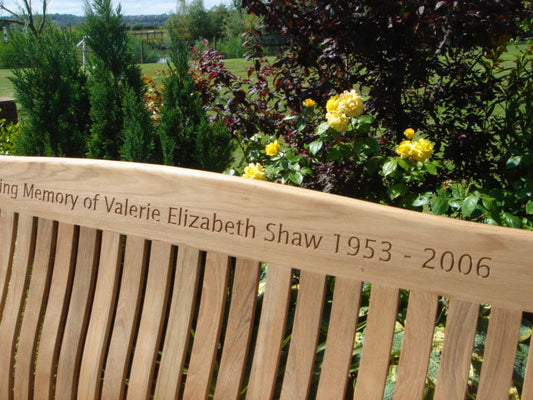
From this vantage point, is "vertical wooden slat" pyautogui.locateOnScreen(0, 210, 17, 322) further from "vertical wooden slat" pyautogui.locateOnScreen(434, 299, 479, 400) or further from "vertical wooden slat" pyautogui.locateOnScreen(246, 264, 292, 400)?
"vertical wooden slat" pyautogui.locateOnScreen(434, 299, 479, 400)

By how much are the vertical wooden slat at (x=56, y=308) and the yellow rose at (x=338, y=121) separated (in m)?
1.18

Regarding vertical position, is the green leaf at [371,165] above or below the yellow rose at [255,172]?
above

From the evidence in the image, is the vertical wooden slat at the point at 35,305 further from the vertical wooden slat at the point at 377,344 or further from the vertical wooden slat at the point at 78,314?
the vertical wooden slat at the point at 377,344

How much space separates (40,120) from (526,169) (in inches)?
87.0

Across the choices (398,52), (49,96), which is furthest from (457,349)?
(398,52)

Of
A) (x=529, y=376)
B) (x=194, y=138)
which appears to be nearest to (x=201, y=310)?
(x=529, y=376)

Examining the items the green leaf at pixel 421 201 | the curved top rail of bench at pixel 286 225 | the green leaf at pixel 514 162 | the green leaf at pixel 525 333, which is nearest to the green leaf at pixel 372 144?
the green leaf at pixel 421 201

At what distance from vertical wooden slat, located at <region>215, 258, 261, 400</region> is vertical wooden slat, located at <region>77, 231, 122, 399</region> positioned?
341 millimetres

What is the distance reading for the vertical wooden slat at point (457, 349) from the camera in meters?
1.16

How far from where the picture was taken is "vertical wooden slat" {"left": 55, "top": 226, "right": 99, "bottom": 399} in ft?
5.21

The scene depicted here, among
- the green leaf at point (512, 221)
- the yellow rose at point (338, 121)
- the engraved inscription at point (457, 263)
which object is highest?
the yellow rose at point (338, 121)

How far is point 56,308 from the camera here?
5.34 ft

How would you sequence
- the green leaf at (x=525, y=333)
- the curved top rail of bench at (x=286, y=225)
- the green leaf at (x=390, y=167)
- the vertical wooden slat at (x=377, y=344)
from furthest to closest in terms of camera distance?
1. the green leaf at (x=390, y=167)
2. the green leaf at (x=525, y=333)
3. the vertical wooden slat at (x=377, y=344)
4. the curved top rail of bench at (x=286, y=225)

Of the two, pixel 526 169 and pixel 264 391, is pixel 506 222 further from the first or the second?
pixel 264 391
